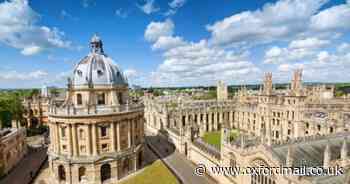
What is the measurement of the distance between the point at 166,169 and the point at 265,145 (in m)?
18.3

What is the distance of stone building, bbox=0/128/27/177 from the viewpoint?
35.8 metres

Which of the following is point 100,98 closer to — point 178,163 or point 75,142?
point 75,142

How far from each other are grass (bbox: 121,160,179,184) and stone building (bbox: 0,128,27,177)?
22355mm

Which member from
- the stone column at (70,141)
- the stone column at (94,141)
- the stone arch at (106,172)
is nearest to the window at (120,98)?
the stone column at (94,141)

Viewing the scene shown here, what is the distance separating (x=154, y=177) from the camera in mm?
31859

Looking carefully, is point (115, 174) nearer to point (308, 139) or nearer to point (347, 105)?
point (308, 139)

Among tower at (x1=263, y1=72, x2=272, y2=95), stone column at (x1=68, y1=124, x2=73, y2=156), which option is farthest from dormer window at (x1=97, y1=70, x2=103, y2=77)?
tower at (x1=263, y1=72, x2=272, y2=95)

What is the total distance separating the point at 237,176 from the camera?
26234 mm

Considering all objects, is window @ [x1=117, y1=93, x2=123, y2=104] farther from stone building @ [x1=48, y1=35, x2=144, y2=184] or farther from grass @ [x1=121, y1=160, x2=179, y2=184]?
grass @ [x1=121, y1=160, x2=179, y2=184]

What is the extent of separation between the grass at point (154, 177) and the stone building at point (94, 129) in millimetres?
2413

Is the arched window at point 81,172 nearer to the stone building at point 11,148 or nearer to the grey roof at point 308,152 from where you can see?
the stone building at point 11,148

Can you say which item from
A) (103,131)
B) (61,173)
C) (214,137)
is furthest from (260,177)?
(214,137)

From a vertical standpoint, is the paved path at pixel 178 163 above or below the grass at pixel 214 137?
below

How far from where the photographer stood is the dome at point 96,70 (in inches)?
1356
